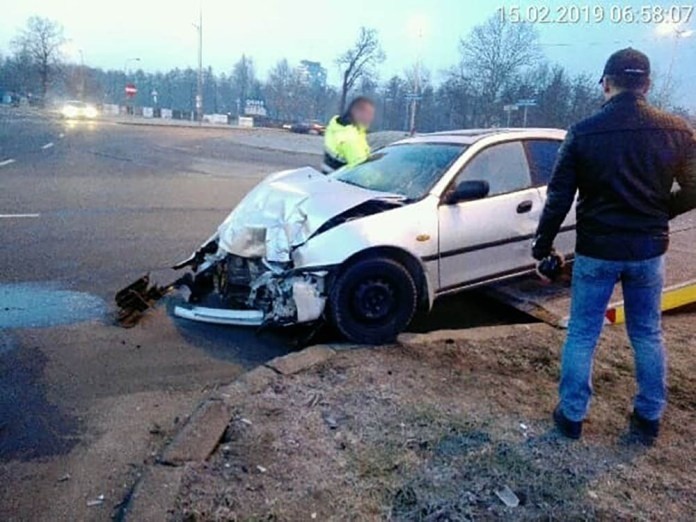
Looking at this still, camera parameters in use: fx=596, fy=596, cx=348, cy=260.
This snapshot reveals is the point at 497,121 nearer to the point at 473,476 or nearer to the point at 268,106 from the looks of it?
the point at 473,476

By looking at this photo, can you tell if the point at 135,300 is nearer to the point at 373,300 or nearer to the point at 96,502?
the point at 373,300

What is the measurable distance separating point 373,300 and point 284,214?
98cm

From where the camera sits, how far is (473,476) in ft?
9.02

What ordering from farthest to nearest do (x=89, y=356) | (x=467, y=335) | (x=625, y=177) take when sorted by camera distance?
(x=467, y=335) < (x=89, y=356) < (x=625, y=177)

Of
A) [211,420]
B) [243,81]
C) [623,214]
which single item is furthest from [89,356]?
[243,81]

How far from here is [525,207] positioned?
4.98 m

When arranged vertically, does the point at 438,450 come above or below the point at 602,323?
below

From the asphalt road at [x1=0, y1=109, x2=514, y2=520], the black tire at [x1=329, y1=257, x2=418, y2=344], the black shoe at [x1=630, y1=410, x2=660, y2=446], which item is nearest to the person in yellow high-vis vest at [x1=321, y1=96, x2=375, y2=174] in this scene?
the asphalt road at [x1=0, y1=109, x2=514, y2=520]

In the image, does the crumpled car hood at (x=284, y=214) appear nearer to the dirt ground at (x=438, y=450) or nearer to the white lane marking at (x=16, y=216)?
the dirt ground at (x=438, y=450)

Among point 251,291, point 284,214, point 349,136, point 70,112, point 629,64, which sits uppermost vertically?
point 70,112

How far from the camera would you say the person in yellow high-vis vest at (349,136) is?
22.2 feet

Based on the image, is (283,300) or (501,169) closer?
(283,300)

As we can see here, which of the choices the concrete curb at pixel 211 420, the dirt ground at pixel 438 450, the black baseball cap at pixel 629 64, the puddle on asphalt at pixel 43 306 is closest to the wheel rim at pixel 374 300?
the concrete curb at pixel 211 420

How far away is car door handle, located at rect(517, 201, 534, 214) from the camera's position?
195 inches
